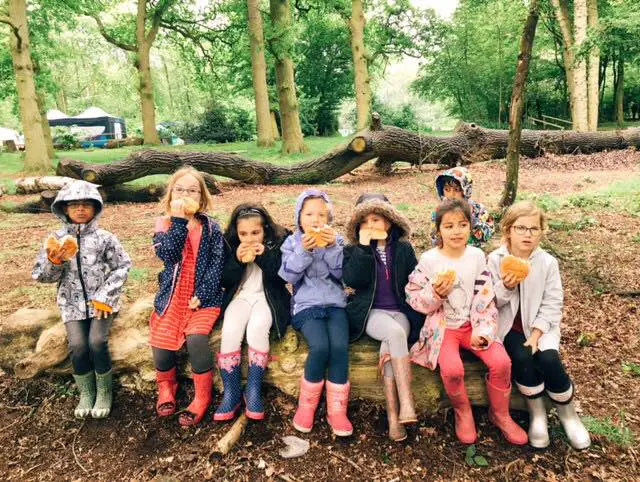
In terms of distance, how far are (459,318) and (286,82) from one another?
14.9m

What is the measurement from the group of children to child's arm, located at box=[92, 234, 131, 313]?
1 cm

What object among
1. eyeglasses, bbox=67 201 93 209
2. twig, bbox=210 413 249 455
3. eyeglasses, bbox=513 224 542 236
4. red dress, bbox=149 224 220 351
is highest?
eyeglasses, bbox=67 201 93 209

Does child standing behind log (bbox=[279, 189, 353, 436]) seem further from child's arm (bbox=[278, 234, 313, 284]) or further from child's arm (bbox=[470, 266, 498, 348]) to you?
child's arm (bbox=[470, 266, 498, 348])

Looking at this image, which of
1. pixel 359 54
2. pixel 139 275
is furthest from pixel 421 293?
pixel 359 54

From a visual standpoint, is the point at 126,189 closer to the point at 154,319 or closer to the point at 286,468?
the point at 154,319

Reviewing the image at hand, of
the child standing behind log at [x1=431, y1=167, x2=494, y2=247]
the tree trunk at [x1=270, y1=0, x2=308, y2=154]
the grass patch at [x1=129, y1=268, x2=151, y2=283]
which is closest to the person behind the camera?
the child standing behind log at [x1=431, y1=167, x2=494, y2=247]

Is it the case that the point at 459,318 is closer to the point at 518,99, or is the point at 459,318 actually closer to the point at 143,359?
the point at 143,359

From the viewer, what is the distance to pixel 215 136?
26.4m

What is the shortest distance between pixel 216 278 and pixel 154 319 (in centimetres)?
50

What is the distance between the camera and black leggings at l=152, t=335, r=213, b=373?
2904mm

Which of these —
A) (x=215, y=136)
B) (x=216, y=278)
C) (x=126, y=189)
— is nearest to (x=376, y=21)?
(x=215, y=136)

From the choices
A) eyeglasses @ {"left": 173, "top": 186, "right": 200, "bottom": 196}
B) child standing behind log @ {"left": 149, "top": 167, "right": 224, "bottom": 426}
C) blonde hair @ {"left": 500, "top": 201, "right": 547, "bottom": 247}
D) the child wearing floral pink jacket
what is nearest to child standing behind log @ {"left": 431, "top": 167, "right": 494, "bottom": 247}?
blonde hair @ {"left": 500, "top": 201, "right": 547, "bottom": 247}

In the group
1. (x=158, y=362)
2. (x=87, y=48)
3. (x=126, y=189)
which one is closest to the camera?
(x=158, y=362)

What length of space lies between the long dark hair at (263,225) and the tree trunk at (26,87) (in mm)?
12889
